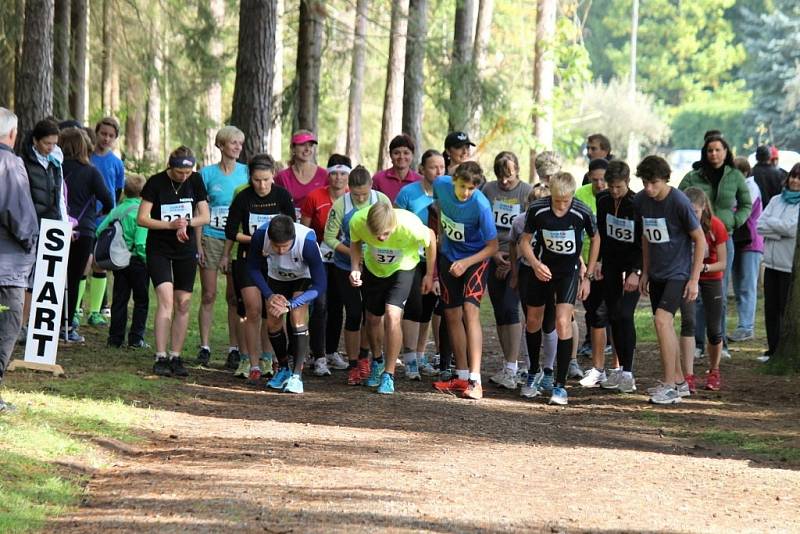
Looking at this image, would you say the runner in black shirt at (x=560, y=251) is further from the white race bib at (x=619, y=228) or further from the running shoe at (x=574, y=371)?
the running shoe at (x=574, y=371)

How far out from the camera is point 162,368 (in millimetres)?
12219

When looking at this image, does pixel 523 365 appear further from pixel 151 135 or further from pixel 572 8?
pixel 151 135

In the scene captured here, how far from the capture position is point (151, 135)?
4103cm

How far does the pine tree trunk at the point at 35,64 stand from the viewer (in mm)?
17125

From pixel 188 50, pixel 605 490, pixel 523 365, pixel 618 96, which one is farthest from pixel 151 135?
pixel 618 96

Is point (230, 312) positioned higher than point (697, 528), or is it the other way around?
point (230, 312)

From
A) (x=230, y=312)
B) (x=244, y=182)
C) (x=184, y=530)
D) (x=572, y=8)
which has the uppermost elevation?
(x=572, y=8)

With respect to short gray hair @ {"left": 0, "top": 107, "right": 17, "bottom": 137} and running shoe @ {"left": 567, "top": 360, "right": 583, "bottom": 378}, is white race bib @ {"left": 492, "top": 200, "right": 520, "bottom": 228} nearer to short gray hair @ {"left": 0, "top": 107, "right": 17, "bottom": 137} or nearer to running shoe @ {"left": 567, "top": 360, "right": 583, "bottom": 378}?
running shoe @ {"left": 567, "top": 360, "right": 583, "bottom": 378}

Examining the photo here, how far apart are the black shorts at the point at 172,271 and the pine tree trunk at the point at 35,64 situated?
230 inches

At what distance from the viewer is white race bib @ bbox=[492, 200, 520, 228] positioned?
12.6m

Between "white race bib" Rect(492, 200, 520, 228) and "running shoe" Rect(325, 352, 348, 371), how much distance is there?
2226 millimetres

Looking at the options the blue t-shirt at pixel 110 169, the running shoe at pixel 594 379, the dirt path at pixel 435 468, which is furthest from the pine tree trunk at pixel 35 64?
the running shoe at pixel 594 379

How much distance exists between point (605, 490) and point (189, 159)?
545 cm

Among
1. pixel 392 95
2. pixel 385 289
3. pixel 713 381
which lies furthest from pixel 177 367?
pixel 392 95
